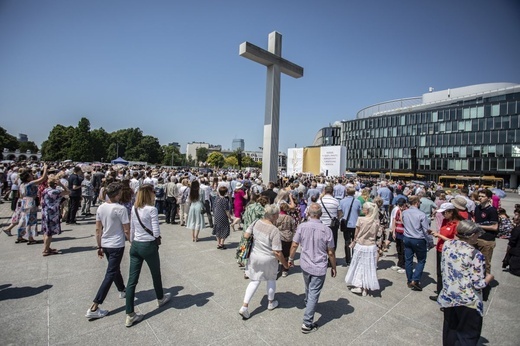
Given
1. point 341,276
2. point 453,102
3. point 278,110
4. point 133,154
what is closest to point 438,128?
point 453,102

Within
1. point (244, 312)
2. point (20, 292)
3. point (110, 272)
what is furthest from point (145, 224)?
point (20, 292)

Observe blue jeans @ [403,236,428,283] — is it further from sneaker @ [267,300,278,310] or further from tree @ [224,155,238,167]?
tree @ [224,155,238,167]

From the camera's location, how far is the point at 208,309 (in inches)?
149

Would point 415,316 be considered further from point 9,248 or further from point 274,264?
point 9,248

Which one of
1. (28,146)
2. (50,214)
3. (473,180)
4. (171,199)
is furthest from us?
(28,146)

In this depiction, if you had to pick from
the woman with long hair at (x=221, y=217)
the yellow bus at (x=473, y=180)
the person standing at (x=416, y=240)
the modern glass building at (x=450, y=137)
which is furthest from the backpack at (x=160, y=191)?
the yellow bus at (x=473, y=180)

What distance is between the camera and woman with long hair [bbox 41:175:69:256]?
18.7 ft

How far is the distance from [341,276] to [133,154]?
75566 mm

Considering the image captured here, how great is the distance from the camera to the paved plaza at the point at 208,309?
3180 millimetres

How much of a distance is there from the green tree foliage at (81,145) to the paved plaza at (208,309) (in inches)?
2318

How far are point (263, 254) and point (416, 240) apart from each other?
309 cm

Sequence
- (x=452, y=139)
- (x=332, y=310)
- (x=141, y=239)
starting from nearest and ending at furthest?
1. (x=141, y=239)
2. (x=332, y=310)
3. (x=452, y=139)

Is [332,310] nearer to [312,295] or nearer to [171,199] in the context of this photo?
[312,295]

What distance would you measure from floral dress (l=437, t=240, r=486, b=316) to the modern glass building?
44254 mm
